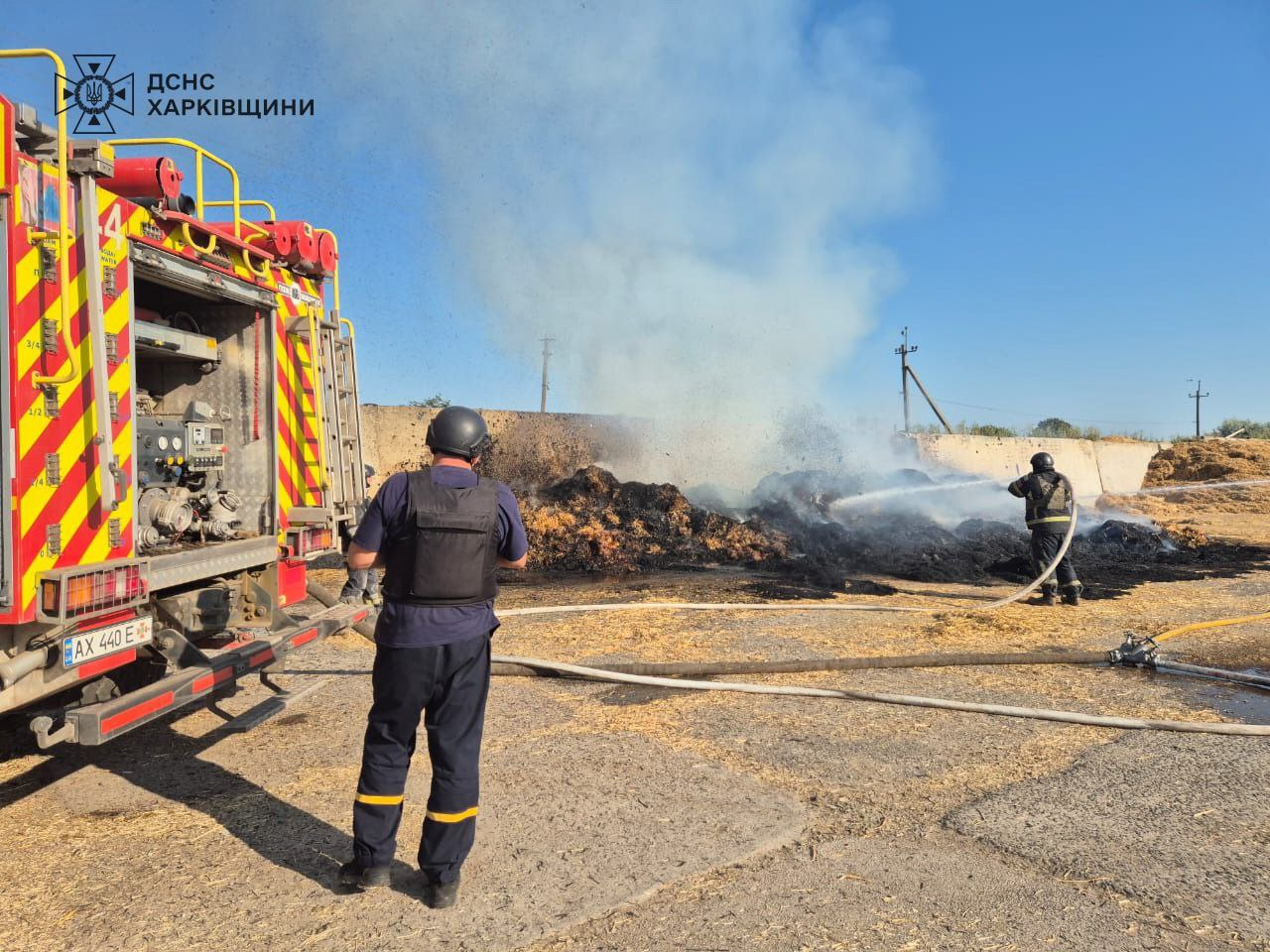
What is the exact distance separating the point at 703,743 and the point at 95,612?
9.91 feet

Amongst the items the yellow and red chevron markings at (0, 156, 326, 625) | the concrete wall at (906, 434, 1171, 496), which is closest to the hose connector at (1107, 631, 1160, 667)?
the yellow and red chevron markings at (0, 156, 326, 625)

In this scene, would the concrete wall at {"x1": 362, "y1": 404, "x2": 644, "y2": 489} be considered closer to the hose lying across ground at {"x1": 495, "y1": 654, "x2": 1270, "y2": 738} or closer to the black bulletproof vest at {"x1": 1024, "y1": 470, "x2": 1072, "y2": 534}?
the black bulletproof vest at {"x1": 1024, "y1": 470, "x2": 1072, "y2": 534}

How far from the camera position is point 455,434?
3.15 metres

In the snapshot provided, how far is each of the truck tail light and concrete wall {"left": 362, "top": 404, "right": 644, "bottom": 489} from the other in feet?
37.7

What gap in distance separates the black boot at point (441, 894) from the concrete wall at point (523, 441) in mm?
12620

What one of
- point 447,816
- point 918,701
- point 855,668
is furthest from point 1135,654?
point 447,816

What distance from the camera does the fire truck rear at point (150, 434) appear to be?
3254 millimetres

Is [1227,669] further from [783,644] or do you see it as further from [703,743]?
[703,743]

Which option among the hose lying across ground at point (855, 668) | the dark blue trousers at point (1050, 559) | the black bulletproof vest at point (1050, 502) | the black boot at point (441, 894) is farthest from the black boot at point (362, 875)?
the black bulletproof vest at point (1050, 502)

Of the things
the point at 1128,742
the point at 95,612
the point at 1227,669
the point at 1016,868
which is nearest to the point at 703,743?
the point at 1016,868

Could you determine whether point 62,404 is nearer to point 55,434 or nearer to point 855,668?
point 55,434

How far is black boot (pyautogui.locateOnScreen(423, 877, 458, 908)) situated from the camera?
2.90 m

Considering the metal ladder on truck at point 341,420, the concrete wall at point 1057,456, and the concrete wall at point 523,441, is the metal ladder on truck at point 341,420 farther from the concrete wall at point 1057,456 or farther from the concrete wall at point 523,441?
the concrete wall at point 1057,456

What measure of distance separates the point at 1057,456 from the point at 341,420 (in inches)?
990
